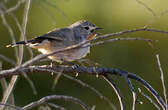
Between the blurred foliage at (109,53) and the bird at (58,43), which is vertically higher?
the bird at (58,43)

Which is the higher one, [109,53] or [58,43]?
[58,43]

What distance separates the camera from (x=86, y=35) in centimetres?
402

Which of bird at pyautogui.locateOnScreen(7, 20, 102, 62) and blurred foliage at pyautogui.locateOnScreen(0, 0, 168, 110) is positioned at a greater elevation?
bird at pyautogui.locateOnScreen(7, 20, 102, 62)

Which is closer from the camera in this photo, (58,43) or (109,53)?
(58,43)

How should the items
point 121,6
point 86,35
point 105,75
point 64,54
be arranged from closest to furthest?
1. point 105,75
2. point 64,54
3. point 86,35
4. point 121,6

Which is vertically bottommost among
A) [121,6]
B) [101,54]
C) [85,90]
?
[85,90]

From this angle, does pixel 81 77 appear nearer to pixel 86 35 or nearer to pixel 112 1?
pixel 112 1

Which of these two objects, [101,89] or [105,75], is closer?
[105,75]

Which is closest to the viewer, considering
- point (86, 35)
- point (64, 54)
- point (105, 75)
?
point (105, 75)

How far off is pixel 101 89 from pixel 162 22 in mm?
1163

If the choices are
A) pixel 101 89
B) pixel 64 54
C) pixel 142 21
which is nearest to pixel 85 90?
pixel 101 89

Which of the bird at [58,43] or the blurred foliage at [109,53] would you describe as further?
the blurred foliage at [109,53]

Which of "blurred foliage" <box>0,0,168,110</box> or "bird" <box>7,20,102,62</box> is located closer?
"bird" <box>7,20,102,62</box>

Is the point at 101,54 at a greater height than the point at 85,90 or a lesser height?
greater
